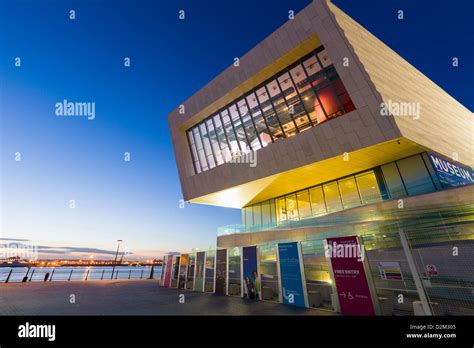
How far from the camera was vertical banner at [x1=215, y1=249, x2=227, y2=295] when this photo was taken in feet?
46.4

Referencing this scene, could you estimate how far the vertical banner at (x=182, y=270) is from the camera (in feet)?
59.1

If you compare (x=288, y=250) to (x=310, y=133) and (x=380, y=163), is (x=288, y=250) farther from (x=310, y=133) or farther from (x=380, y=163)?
(x=380, y=163)

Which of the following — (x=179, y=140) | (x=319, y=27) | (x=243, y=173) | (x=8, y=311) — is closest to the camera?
(x=8, y=311)

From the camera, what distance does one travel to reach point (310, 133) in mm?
16062

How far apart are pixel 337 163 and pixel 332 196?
15.6 feet

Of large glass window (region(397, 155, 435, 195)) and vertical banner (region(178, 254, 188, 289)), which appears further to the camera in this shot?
vertical banner (region(178, 254, 188, 289))

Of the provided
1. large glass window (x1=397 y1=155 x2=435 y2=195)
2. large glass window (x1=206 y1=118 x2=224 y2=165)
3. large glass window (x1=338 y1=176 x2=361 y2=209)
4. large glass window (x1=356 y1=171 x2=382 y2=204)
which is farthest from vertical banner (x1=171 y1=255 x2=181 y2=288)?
large glass window (x1=397 y1=155 x2=435 y2=195)

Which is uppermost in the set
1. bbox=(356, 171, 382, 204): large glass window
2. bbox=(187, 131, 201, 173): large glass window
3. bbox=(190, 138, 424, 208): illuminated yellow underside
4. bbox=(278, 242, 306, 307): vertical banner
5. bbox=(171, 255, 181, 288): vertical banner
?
bbox=(187, 131, 201, 173): large glass window

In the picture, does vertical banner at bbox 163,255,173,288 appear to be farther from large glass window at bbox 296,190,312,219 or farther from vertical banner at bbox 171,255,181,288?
large glass window at bbox 296,190,312,219

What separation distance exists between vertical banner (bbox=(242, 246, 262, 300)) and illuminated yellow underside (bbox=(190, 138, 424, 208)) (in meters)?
7.68

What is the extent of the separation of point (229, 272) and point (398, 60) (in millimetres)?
25228

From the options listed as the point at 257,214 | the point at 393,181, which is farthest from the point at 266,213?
the point at 393,181

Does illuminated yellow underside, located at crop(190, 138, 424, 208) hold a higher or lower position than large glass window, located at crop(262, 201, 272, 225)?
higher
